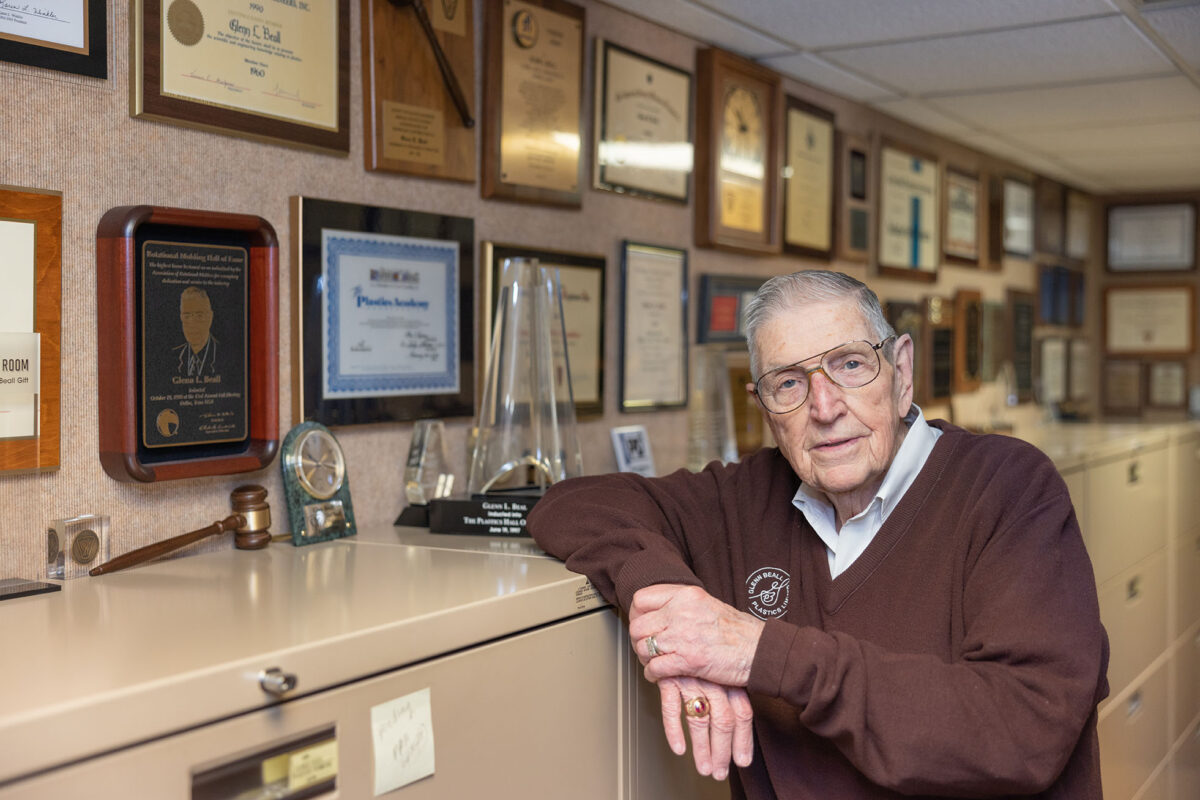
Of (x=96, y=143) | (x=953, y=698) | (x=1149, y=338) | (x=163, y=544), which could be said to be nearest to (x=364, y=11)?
(x=96, y=143)

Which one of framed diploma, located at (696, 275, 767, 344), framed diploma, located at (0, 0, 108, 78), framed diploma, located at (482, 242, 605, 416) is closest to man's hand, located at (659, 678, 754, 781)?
framed diploma, located at (482, 242, 605, 416)

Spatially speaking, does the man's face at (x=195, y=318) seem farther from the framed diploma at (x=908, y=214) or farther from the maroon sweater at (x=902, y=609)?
the framed diploma at (x=908, y=214)

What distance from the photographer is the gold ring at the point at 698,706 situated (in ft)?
4.60

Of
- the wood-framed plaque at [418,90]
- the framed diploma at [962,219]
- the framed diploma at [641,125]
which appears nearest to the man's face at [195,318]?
the wood-framed plaque at [418,90]

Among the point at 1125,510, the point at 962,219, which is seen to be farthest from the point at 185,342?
the point at 962,219

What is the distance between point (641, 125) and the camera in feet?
8.29

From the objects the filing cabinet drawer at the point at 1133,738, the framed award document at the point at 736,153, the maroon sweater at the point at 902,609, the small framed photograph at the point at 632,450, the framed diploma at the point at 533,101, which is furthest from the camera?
the filing cabinet drawer at the point at 1133,738

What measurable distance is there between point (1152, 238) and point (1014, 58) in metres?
2.70

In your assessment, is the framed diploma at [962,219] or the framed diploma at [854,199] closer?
the framed diploma at [854,199]

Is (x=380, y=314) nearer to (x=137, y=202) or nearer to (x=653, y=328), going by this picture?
(x=137, y=202)

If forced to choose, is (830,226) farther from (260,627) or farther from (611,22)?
(260,627)

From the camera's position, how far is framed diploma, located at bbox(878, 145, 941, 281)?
350cm

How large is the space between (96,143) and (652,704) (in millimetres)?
1068

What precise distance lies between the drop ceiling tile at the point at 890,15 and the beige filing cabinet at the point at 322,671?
4.41 ft
